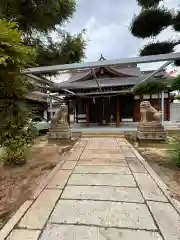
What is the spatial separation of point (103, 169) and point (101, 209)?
1595mm

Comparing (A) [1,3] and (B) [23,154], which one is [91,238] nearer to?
(B) [23,154]

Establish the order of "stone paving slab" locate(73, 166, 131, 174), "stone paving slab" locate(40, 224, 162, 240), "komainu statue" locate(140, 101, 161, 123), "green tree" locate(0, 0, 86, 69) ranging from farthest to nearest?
"komainu statue" locate(140, 101, 161, 123) < "green tree" locate(0, 0, 86, 69) < "stone paving slab" locate(73, 166, 131, 174) < "stone paving slab" locate(40, 224, 162, 240)

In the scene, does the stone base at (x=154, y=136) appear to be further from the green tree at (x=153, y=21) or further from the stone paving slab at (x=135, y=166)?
the green tree at (x=153, y=21)

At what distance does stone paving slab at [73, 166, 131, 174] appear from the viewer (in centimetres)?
361

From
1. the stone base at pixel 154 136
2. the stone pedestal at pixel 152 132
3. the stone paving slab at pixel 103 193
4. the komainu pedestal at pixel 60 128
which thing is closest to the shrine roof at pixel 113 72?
the komainu pedestal at pixel 60 128

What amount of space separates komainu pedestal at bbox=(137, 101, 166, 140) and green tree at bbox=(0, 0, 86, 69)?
144 inches

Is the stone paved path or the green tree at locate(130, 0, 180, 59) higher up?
the green tree at locate(130, 0, 180, 59)

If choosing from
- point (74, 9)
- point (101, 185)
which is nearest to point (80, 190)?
point (101, 185)

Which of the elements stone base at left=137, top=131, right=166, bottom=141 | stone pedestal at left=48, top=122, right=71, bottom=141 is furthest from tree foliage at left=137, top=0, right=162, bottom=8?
stone pedestal at left=48, top=122, right=71, bottom=141

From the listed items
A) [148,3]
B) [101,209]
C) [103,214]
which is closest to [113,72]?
[148,3]

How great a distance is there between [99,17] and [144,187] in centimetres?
575

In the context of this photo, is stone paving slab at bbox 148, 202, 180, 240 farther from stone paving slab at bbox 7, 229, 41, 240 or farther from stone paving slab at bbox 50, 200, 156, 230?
stone paving slab at bbox 7, 229, 41, 240

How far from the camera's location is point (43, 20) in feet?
20.8

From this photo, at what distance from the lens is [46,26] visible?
670 centimetres
